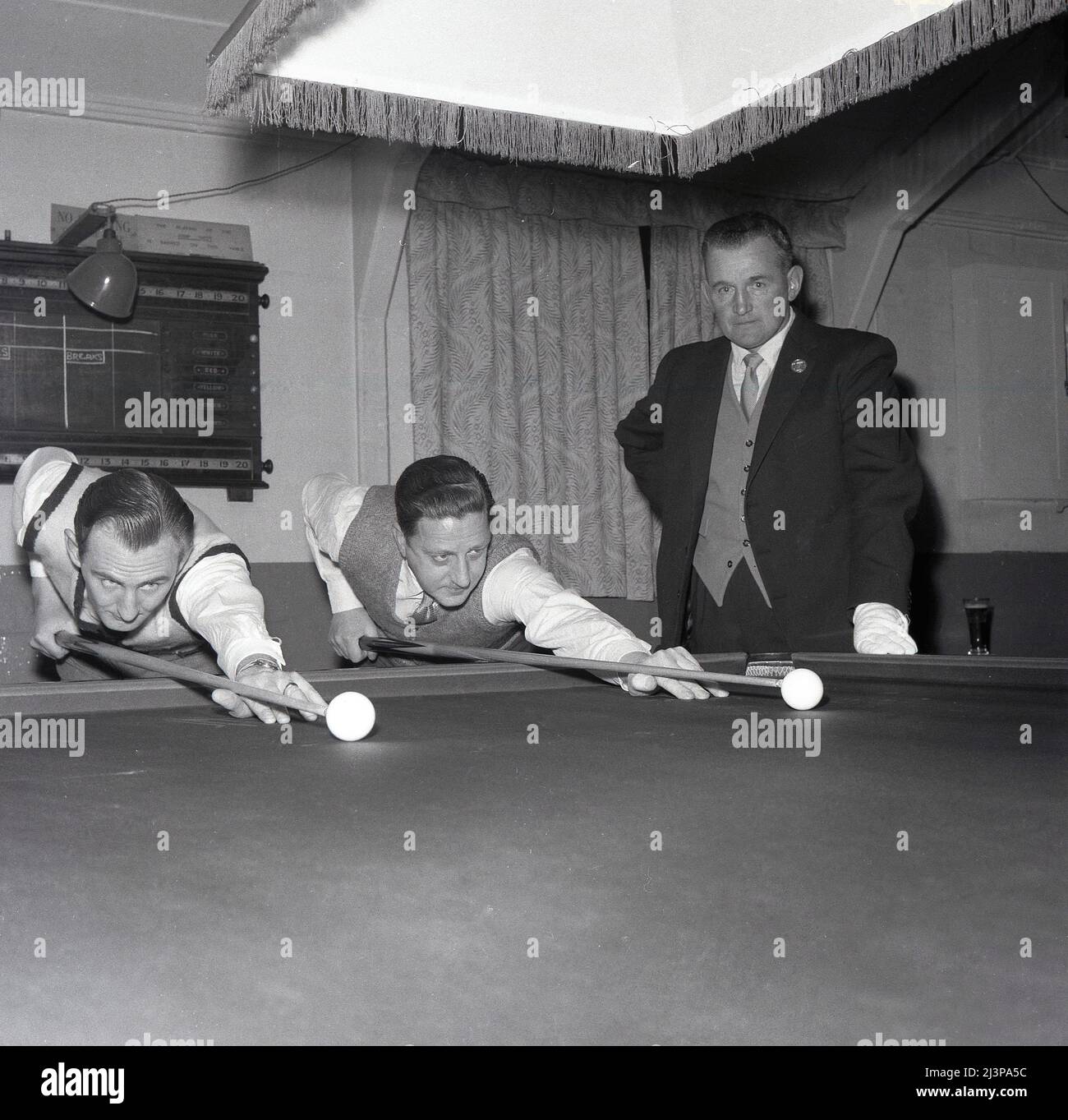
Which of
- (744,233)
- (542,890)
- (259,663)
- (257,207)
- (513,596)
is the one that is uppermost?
(257,207)

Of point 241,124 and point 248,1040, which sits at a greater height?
point 241,124

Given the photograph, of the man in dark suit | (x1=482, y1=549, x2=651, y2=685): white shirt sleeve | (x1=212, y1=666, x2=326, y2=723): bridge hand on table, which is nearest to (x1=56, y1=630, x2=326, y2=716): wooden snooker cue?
(x1=212, y1=666, x2=326, y2=723): bridge hand on table

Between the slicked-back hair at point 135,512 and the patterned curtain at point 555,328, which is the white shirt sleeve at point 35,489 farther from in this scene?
the patterned curtain at point 555,328

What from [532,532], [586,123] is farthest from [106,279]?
[586,123]

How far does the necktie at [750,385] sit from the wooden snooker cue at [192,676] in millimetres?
1529

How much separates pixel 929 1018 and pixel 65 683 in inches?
70.3

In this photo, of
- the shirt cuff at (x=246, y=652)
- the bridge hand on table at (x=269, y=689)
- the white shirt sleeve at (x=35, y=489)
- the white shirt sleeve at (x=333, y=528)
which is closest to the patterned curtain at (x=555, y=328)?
the white shirt sleeve at (x=333, y=528)

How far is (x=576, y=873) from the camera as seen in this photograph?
922 millimetres

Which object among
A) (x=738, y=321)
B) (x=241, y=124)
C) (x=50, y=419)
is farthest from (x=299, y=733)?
(x=241, y=124)

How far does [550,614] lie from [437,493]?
0.38m

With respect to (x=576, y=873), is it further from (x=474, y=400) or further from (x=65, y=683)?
(x=474, y=400)

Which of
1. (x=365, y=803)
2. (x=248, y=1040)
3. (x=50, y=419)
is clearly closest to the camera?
(x=248, y=1040)

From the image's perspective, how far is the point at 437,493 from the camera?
2670 millimetres

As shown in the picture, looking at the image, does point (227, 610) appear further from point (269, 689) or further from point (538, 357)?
point (538, 357)
